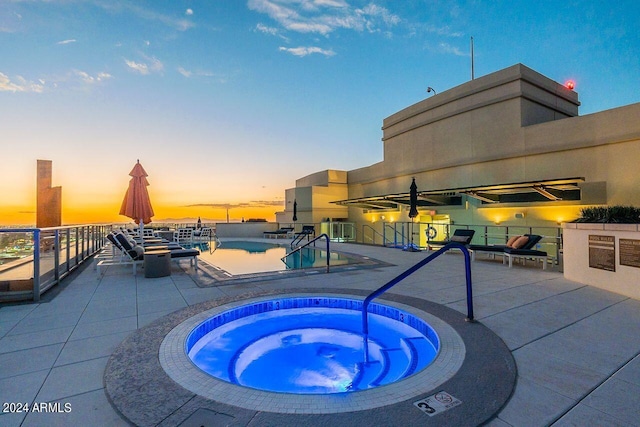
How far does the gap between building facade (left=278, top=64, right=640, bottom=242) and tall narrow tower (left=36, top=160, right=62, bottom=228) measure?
15314mm

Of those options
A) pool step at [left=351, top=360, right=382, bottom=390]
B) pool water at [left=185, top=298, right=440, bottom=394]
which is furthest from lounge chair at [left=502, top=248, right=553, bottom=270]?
pool step at [left=351, top=360, right=382, bottom=390]

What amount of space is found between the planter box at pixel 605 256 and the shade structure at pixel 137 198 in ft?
41.4

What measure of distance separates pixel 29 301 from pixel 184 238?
11.5 m

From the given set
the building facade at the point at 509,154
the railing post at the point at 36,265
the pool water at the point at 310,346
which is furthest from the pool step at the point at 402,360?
the building facade at the point at 509,154

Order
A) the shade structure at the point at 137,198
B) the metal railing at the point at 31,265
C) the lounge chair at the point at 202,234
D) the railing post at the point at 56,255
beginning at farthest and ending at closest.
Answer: the lounge chair at the point at 202,234
the shade structure at the point at 137,198
the railing post at the point at 56,255
the metal railing at the point at 31,265

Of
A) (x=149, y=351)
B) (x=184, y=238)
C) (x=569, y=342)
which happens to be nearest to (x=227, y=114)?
(x=184, y=238)

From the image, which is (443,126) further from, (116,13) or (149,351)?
(149,351)

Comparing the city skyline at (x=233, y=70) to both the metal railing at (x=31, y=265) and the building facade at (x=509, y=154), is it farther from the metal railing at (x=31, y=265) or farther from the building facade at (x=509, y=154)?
the building facade at (x=509, y=154)

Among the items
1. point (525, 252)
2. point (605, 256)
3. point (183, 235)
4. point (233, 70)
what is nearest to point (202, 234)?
point (183, 235)

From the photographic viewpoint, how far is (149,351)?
2748 mm

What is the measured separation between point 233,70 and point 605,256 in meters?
13.7

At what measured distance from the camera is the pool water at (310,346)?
3.05m

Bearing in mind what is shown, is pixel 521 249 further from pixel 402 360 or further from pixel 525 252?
pixel 402 360

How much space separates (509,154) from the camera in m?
14.3
